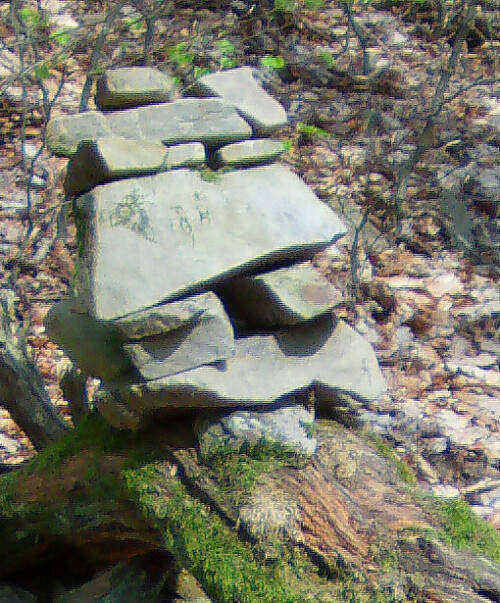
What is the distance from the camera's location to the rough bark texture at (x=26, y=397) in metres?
3.16

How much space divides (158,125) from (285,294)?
625mm

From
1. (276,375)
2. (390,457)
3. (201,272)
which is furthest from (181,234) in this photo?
(390,457)

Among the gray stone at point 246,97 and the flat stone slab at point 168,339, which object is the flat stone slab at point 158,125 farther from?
the flat stone slab at point 168,339

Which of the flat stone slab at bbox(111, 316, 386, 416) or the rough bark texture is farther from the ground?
the flat stone slab at bbox(111, 316, 386, 416)

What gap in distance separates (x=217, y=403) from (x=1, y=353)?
137 cm

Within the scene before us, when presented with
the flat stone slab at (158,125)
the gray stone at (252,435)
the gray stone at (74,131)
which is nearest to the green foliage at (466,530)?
the gray stone at (252,435)

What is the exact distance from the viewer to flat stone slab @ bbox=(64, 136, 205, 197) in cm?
211

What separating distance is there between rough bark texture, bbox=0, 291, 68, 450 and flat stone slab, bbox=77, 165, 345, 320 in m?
1.17

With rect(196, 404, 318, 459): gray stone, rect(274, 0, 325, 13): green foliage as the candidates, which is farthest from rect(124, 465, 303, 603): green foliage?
rect(274, 0, 325, 13): green foliage

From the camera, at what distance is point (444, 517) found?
201 centimetres

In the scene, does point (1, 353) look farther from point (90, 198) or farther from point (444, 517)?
point (444, 517)

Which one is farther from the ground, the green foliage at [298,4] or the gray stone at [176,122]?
the gray stone at [176,122]

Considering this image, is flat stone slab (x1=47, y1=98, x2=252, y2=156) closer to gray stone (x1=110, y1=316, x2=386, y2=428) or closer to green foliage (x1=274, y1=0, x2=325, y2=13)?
gray stone (x1=110, y1=316, x2=386, y2=428)

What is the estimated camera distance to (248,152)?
229 centimetres
